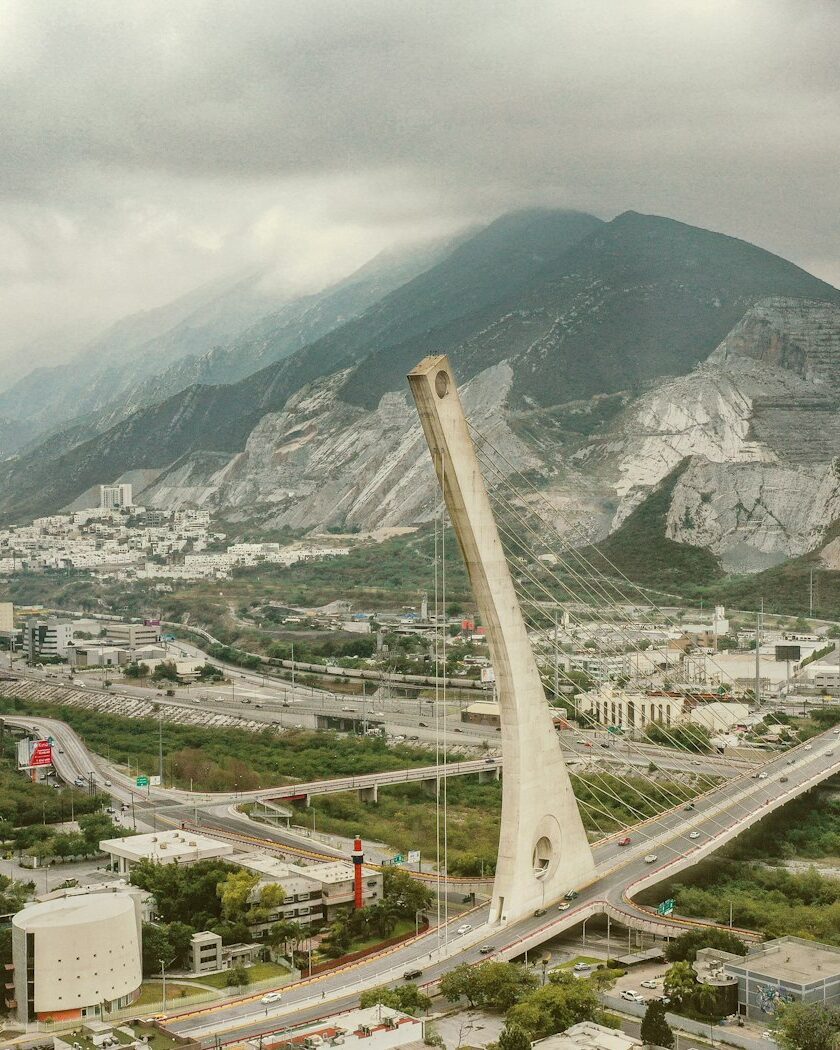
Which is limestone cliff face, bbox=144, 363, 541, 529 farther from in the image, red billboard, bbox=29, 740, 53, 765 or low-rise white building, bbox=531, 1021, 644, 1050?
low-rise white building, bbox=531, 1021, 644, 1050

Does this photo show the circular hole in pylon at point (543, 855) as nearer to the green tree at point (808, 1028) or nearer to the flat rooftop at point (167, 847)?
the green tree at point (808, 1028)

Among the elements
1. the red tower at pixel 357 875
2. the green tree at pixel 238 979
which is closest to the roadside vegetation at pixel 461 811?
the red tower at pixel 357 875

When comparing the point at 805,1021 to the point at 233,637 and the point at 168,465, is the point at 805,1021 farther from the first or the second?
the point at 168,465

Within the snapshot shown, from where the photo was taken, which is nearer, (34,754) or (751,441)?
(34,754)

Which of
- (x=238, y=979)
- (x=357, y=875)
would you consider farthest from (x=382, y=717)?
(x=238, y=979)

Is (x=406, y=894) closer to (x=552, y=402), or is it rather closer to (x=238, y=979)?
(x=238, y=979)

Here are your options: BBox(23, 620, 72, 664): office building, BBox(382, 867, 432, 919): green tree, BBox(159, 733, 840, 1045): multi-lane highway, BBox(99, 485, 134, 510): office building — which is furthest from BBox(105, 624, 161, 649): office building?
BBox(99, 485, 134, 510): office building
